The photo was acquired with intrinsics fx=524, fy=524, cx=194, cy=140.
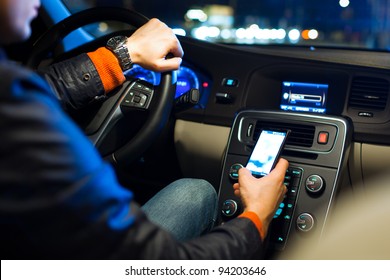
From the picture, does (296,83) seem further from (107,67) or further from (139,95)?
(107,67)

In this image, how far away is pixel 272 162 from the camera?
62.6 inches

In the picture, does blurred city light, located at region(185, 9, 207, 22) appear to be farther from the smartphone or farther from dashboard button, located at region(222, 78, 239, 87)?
the smartphone

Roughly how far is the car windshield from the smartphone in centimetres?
61

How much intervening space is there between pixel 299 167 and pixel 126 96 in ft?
2.03

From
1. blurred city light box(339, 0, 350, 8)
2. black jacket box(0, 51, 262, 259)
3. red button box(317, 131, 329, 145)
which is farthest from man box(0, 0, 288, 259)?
blurred city light box(339, 0, 350, 8)

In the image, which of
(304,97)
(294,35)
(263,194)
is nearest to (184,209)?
(263,194)

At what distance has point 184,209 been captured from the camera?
4.66 feet

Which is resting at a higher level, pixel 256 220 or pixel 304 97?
pixel 304 97

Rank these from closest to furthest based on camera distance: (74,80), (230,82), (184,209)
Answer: (184,209) < (74,80) < (230,82)

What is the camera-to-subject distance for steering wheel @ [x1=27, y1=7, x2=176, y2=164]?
155 cm

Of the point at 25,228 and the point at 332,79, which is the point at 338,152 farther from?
the point at 25,228

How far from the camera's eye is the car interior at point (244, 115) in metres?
1.67

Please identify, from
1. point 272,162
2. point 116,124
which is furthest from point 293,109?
point 116,124

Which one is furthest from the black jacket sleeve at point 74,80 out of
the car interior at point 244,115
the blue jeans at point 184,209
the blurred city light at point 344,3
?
the blurred city light at point 344,3
